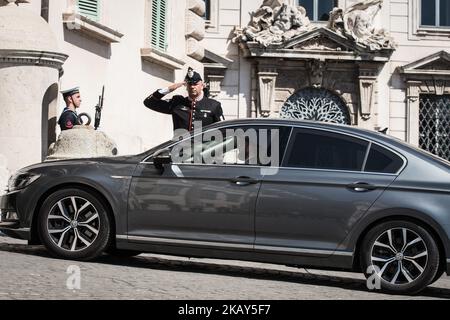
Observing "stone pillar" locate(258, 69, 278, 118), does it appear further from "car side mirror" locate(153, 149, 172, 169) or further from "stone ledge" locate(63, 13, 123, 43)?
"car side mirror" locate(153, 149, 172, 169)

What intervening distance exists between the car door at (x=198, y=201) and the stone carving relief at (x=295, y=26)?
20125 mm

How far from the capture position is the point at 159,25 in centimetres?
1894

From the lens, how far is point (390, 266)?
829 centimetres

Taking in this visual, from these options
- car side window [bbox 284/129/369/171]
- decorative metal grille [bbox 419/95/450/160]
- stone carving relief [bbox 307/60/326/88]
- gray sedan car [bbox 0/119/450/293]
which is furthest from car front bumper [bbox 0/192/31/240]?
decorative metal grille [bbox 419/95/450/160]

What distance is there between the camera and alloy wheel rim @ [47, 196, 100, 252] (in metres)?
8.84

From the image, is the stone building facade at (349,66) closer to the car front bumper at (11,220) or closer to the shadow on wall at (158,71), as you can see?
the shadow on wall at (158,71)

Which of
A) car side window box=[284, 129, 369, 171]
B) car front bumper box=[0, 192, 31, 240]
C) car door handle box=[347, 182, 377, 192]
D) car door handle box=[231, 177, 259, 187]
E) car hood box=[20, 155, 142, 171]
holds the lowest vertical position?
car front bumper box=[0, 192, 31, 240]

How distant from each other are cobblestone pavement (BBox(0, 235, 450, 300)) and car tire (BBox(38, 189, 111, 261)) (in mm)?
127

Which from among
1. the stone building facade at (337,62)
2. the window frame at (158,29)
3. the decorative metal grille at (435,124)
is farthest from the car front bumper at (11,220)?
the decorative metal grille at (435,124)

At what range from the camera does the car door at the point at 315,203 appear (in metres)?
8.41

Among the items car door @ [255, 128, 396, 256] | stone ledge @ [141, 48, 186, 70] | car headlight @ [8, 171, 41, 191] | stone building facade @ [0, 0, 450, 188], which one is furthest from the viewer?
stone building facade @ [0, 0, 450, 188]
